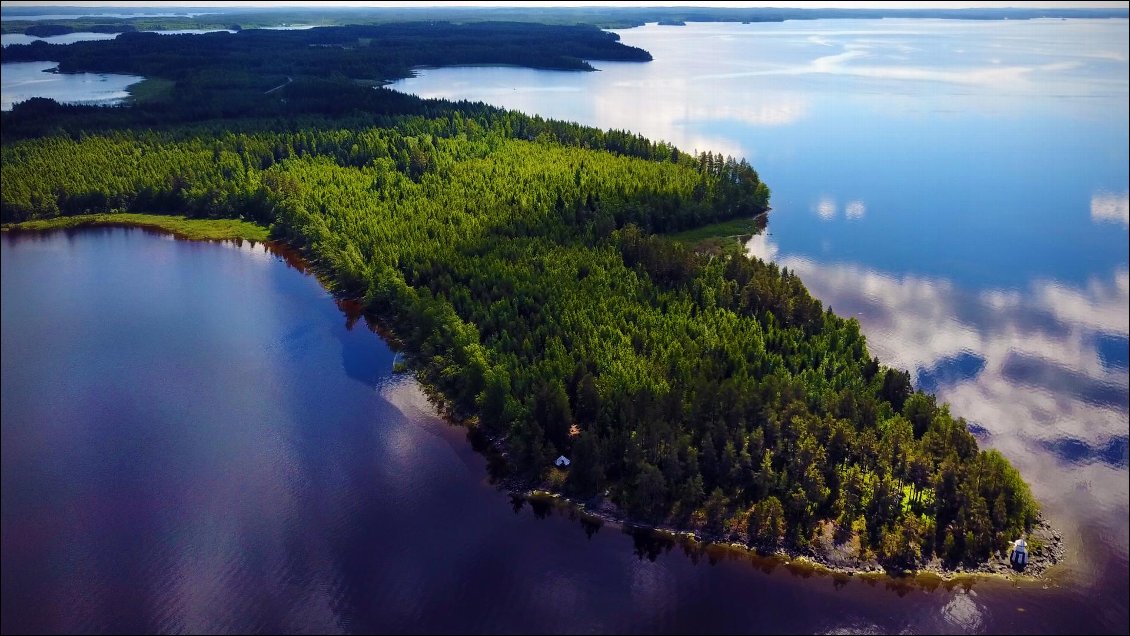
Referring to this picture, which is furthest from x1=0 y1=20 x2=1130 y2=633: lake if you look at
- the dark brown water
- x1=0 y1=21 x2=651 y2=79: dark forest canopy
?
x1=0 y1=21 x2=651 y2=79: dark forest canopy

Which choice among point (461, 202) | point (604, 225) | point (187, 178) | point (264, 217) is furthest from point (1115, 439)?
point (187, 178)

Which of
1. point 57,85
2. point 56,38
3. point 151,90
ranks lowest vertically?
point 151,90

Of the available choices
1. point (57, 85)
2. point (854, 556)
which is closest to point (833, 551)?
point (854, 556)

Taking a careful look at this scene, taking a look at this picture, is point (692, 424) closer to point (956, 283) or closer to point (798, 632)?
Result: point (798, 632)

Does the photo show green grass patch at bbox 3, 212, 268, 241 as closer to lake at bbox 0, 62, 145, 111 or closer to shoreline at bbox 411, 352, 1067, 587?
lake at bbox 0, 62, 145, 111

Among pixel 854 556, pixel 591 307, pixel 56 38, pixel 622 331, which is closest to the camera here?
pixel 854 556

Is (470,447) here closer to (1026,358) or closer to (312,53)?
(1026,358)
